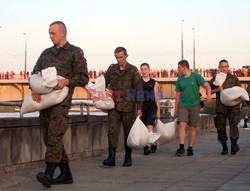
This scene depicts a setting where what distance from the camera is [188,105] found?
492 inches

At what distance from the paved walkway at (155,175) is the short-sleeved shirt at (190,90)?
1.03 m

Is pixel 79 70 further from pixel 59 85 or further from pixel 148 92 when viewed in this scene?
pixel 148 92

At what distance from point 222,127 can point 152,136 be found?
163 cm

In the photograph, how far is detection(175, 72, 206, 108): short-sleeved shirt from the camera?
12.4m

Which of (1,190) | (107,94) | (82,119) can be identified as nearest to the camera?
(1,190)

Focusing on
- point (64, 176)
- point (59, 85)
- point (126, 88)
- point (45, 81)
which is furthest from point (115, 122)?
point (45, 81)

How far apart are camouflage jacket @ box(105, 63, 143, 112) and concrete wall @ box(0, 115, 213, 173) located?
1.14m

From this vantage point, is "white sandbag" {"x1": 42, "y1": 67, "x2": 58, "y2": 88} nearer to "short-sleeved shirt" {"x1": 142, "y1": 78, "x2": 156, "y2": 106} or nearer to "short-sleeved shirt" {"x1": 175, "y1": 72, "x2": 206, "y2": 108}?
"short-sleeved shirt" {"x1": 175, "y1": 72, "x2": 206, "y2": 108}

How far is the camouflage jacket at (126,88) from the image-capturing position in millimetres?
10180

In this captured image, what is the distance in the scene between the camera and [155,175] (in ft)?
29.1

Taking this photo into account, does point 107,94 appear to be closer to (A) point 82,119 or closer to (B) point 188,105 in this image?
(A) point 82,119

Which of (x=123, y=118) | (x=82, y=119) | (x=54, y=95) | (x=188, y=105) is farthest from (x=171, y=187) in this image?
(x=188, y=105)

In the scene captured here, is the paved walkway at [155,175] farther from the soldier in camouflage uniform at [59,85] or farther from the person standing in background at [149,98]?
the person standing in background at [149,98]

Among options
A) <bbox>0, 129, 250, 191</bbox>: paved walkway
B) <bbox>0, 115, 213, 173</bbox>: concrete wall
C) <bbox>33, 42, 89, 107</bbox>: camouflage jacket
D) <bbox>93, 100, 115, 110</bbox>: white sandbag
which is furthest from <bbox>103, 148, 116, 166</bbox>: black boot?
<bbox>33, 42, 89, 107</bbox>: camouflage jacket
